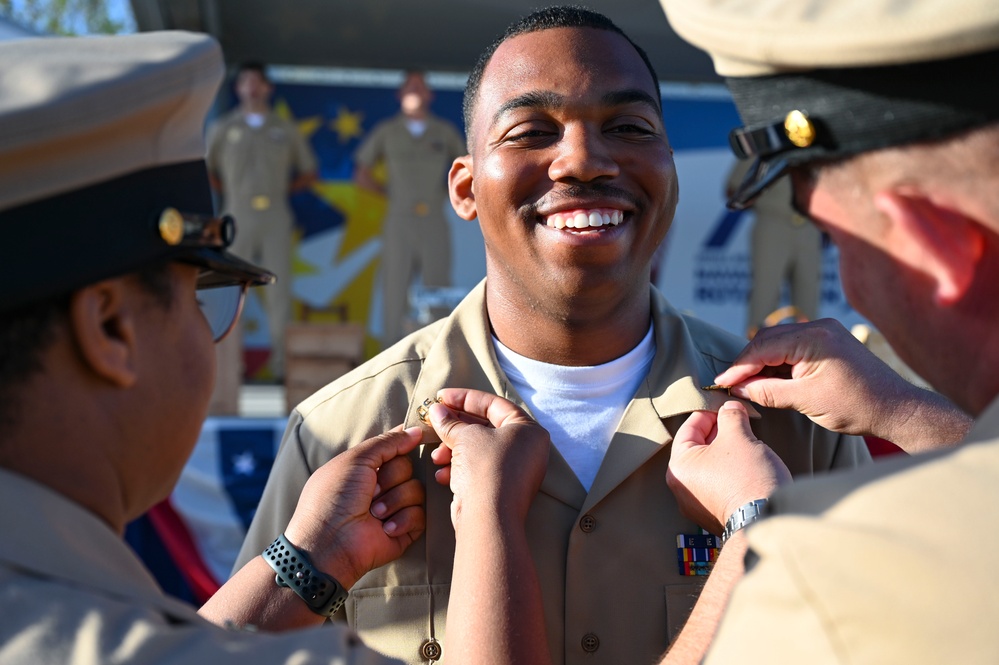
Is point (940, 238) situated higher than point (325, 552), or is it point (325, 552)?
point (940, 238)

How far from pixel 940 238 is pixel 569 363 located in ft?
4.02

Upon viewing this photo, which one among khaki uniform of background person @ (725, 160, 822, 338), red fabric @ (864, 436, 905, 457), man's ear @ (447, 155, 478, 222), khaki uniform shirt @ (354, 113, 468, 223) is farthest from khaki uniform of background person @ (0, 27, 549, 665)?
khaki uniform of background person @ (725, 160, 822, 338)

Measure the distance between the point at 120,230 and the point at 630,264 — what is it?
4.07 feet

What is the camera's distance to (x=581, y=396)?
2217 mm

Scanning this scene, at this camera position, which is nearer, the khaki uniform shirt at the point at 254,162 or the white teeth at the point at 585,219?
the white teeth at the point at 585,219

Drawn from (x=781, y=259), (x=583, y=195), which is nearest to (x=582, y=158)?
(x=583, y=195)

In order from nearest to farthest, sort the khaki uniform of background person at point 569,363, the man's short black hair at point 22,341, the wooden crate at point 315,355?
1. the man's short black hair at point 22,341
2. the khaki uniform of background person at point 569,363
3. the wooden crate at point 315,355

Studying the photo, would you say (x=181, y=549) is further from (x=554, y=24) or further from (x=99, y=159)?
(x=99, y=159)

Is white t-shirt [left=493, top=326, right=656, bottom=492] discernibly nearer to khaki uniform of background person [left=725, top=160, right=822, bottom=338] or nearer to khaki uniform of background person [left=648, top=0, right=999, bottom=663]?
khaki uniform of background person [left=648, top=0, right=999, bottom=663]

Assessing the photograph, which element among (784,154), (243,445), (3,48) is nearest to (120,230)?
(3,48)

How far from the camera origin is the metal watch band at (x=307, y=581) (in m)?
1.87

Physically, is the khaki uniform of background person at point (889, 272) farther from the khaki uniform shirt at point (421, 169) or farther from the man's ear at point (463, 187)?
the khaki uniform shirt at point (421, 169)

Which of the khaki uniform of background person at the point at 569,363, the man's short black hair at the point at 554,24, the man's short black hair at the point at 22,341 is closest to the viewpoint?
the man's short black hair at the point at 22,341

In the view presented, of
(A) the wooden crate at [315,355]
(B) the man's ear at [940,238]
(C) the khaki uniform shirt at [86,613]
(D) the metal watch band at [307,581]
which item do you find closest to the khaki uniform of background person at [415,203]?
(A) the wooden crate at [315,355]
